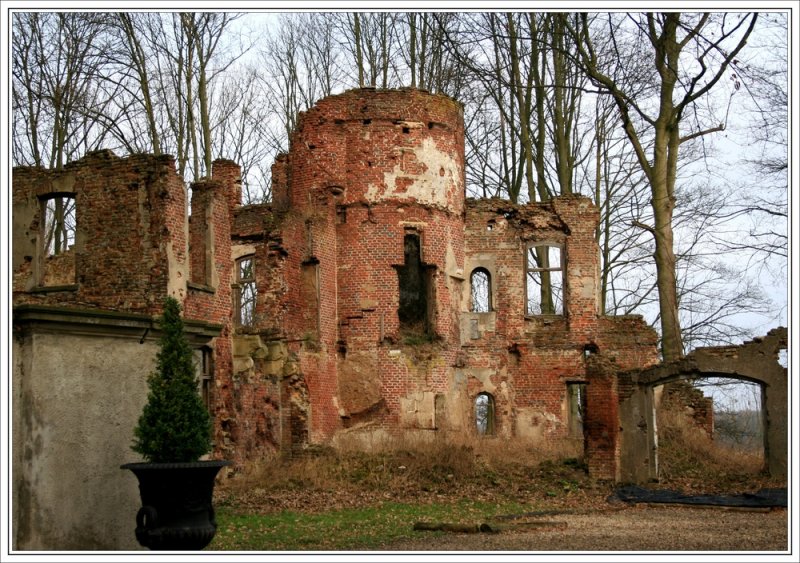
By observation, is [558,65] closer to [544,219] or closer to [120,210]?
[544,219]

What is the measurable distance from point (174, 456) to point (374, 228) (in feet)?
48.8

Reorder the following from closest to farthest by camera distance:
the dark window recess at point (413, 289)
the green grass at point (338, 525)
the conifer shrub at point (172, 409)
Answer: the conifer shrub at point (172, 409) → the green grass at point (338, 525) → the dark window recess at point (413, 289)

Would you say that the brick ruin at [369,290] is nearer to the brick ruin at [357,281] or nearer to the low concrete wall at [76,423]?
the brick ruin at [357,281]

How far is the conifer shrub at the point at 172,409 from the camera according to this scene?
12695mm

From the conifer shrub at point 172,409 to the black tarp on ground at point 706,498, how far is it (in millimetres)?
10082

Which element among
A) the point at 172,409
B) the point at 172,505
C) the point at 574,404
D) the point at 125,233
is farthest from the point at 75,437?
the point at 574,404

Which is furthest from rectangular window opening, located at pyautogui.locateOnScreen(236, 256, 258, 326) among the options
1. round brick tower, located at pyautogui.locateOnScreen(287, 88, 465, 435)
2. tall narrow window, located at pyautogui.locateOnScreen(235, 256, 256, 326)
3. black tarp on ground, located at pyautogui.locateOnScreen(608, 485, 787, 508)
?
black tarp on ground, located at pyautogui.locateOnScreen(608, 485, 787, 508)

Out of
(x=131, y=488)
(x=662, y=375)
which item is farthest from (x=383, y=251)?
(x=131, y=488)

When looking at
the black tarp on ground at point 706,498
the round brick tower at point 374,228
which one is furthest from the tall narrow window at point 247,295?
the black tarp on ground at point 706,498

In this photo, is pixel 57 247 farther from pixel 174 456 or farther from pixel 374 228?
pixel 174 456

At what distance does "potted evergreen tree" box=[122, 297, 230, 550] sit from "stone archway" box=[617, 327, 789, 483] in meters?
11.9

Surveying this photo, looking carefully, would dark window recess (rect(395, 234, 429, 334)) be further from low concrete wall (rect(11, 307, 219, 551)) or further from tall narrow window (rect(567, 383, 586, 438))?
low concrete wall (rect(11, 307, 219, 551))

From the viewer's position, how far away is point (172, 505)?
12242mm

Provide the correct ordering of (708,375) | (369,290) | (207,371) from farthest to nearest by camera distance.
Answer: (369,290), (708,375), (207,371)
